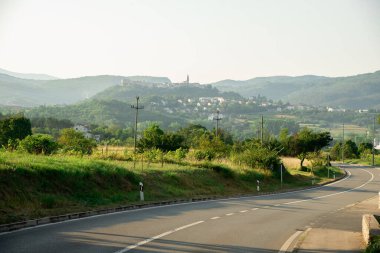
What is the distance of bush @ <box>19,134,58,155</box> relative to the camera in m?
37.0

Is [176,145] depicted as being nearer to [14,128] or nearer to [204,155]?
[204,155]

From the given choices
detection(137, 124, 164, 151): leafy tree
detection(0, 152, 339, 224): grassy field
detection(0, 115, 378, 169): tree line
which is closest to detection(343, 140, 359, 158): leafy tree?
detection(0, 115, 378, 169): tree line

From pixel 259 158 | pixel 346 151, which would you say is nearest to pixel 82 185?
pixel 259 158

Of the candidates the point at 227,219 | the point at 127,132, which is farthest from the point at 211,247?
the point at 127,132

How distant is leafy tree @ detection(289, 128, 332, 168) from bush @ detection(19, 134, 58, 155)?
42.6 metres

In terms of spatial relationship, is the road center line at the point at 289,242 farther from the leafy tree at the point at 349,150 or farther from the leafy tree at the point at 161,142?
the leafy tree at the point at 349,150

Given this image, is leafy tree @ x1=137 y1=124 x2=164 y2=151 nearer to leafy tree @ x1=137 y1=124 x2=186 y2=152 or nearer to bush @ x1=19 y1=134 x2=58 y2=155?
leafy tree @ x1=137 y1=124 x2=186 y2=152

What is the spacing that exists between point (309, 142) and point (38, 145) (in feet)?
151

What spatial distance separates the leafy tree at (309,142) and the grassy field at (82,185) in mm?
37829

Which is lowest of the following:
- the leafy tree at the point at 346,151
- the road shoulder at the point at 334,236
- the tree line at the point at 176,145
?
the leafy tree at the point at 346,151

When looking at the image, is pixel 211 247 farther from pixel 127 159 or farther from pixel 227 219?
pixel 127 159

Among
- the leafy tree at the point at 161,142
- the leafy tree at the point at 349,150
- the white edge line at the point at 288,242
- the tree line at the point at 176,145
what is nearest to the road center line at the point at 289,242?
the white edge line at the point at 288,242

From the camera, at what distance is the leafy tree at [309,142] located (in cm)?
7538

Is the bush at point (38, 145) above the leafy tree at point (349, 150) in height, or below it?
above
